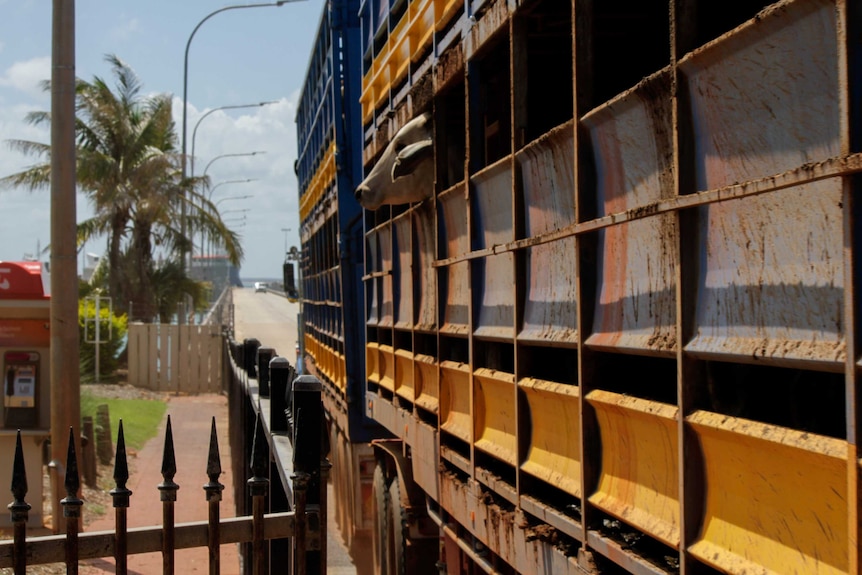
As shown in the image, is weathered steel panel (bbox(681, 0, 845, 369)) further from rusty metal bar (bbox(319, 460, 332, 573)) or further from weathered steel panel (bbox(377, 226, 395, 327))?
weathered steel panel (bbox(377, 226, 395, 327))

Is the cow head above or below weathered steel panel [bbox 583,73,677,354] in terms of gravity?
above

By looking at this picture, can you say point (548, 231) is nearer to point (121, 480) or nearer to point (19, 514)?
point (121, 480)

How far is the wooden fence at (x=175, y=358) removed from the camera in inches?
1001

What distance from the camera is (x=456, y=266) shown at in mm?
5414

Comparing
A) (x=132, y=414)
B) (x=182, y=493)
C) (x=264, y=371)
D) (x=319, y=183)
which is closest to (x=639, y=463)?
(x=264, y=371)

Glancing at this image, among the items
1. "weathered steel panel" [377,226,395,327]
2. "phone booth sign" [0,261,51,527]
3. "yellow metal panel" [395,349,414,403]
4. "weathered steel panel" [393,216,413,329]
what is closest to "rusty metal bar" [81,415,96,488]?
"phone booth sign" [0,261,51,527]

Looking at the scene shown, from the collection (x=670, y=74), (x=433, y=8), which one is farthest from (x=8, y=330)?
(x=670, y=74)

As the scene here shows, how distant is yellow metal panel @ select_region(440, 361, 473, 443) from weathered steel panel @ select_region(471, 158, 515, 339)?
41 cm

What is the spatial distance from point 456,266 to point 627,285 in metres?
2.23

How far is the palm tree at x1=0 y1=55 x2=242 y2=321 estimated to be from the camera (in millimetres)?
27375

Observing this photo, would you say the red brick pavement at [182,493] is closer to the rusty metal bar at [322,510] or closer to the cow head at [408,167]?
the rusty metal bar at [322,510]

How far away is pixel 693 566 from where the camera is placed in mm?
2705

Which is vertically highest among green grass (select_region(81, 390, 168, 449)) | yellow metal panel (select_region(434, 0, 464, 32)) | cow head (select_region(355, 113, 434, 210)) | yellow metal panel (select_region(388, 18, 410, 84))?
yellow metal panel (select_region(388, 18, 410, 84))

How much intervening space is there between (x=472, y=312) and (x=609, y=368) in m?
1.52
